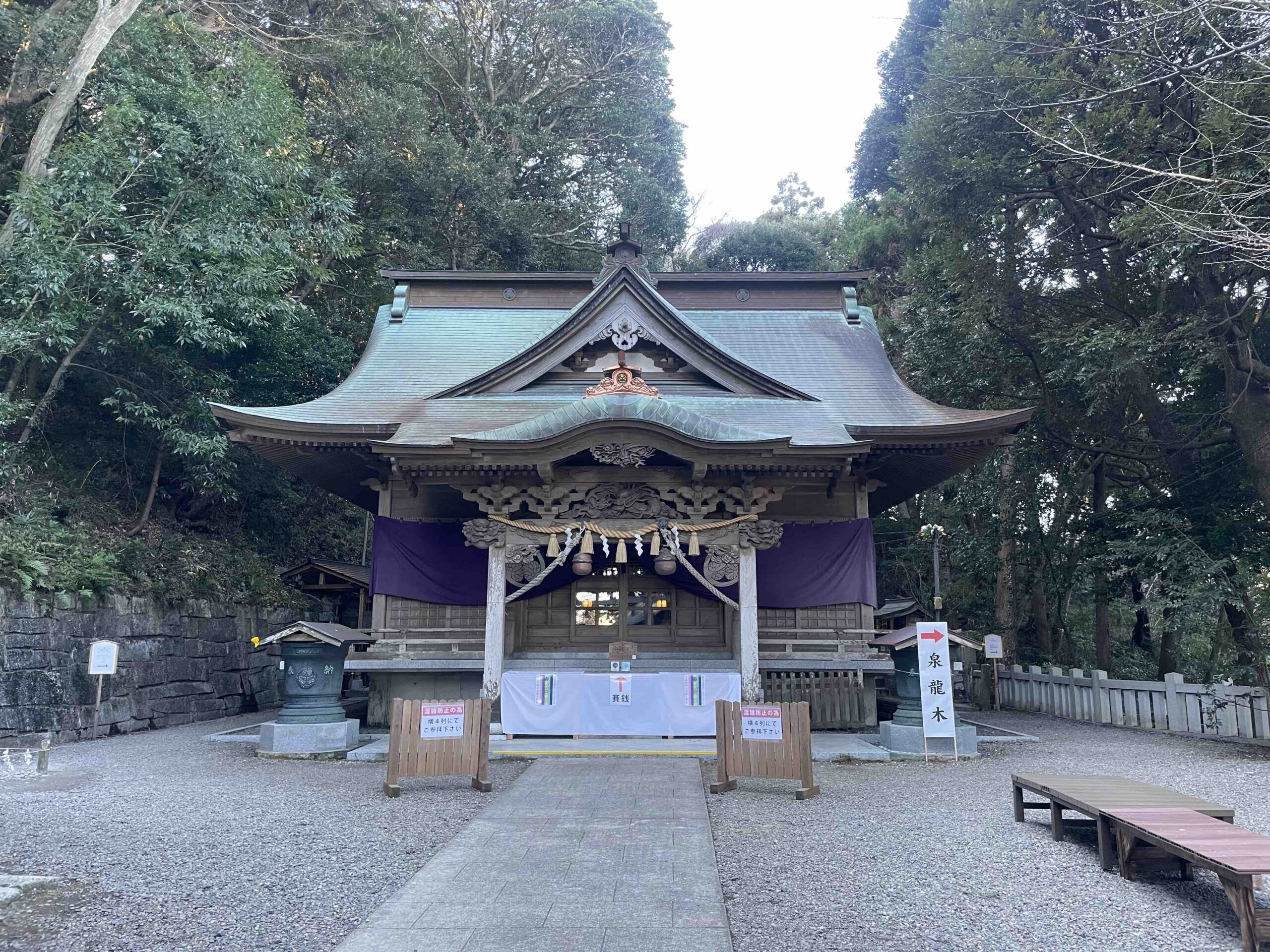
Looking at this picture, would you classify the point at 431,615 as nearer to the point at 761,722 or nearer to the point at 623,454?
the point at 623,454

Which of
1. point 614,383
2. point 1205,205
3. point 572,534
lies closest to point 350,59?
point 614,383

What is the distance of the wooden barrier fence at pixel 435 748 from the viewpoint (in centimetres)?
785

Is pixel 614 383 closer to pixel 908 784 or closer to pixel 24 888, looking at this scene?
pixel 908 784

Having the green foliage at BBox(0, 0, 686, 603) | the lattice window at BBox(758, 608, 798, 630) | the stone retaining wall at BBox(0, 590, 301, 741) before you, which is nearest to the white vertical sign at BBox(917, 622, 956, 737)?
the lattice window at BBox(758, 608, 798, 630)

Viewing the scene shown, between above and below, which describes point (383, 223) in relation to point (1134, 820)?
above

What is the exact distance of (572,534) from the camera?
11742mm

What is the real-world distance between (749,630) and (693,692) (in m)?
1.22

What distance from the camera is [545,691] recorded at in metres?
11.0

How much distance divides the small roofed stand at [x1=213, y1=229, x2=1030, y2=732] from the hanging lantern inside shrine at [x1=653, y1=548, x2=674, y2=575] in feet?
0.10

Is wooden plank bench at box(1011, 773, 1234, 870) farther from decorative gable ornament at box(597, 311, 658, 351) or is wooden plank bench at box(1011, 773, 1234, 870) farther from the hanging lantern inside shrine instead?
decorative gable ornament at box(597, 311, 658, 351)

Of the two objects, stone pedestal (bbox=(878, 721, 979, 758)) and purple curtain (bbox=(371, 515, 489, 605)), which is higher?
purple curtain (bbox=(371, 515, 489, 605))

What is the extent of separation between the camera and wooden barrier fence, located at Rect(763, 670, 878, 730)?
12641 millimetres

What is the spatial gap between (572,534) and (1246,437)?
1087 cm

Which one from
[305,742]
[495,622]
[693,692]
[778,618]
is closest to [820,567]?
[778,618]
